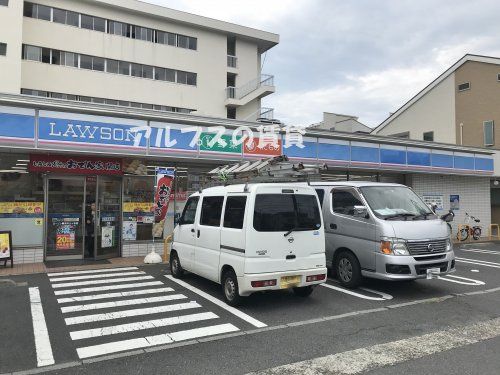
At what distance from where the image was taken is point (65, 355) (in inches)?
194

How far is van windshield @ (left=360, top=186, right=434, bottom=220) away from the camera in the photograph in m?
8.08

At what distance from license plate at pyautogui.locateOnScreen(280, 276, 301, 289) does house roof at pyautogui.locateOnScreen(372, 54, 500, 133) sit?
22693 millimetres

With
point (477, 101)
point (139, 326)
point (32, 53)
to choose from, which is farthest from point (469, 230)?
point (32, 53)

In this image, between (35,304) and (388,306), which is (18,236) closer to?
(35,304)

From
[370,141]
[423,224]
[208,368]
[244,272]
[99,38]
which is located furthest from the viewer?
[99,38]

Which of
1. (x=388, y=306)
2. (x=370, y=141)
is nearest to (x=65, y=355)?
(x=388, y=306)

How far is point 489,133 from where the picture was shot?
23516 millimetres

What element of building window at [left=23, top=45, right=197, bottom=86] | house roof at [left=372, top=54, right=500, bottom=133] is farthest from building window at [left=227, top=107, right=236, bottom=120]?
house roof at [left=372, top=54, right=500, bottom=133]

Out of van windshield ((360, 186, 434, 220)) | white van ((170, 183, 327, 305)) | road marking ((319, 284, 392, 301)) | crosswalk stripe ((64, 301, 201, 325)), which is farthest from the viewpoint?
van windshield ((360, 186, 434, 220))

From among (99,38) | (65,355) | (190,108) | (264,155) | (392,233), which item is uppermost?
(99,38)

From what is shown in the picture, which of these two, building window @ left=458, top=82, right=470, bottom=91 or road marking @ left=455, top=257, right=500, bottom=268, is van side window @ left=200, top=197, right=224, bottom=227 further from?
building window @ left=458, top=82, right=470, bottom=91

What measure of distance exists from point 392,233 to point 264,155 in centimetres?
701

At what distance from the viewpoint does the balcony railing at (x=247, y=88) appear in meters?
32.0

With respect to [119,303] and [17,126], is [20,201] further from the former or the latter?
[119,303]
